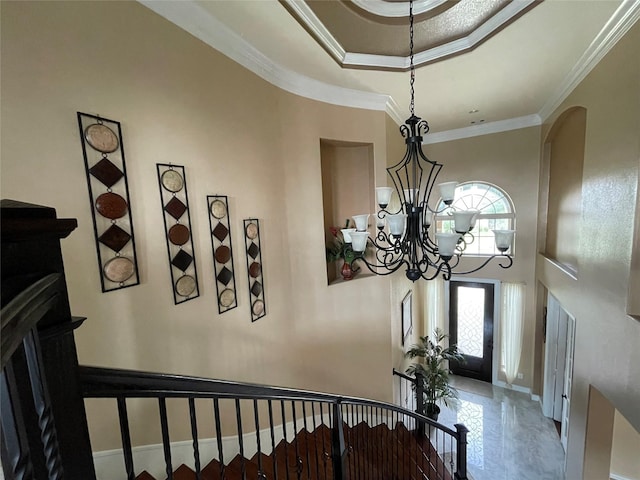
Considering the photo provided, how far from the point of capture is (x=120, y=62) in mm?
1525

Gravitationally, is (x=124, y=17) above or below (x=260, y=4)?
below

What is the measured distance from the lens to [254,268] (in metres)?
2.42

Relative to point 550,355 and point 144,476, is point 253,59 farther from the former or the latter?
point 550,355

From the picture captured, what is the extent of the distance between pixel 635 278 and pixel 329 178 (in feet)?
9.92

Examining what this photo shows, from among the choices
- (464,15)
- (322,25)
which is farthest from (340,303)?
(464,15)

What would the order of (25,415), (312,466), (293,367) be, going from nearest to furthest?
(25,415), (312,466), (293,367)

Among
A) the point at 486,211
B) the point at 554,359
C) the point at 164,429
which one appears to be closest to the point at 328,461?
the point at 164,429

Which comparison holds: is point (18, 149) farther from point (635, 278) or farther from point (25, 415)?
point (635, 278)

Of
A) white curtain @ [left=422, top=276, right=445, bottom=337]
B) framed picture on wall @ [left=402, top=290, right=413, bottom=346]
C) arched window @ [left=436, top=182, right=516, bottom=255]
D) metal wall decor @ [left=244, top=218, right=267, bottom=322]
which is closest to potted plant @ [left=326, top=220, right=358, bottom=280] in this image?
metal wall decor @ [left=244, top=218, right=267, bottom=322]

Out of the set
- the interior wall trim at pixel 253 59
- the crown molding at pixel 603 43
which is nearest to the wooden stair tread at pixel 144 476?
the interior wall trim at pixel 253 59

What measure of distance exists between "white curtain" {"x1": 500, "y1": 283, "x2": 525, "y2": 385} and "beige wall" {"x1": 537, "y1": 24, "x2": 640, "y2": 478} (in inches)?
77.6

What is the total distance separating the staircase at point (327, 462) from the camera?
1.72m

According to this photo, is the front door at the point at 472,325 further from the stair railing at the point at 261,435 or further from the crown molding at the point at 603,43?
the crown molding at the point at 603,43

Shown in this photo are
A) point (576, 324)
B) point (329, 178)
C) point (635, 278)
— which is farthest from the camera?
point (329, 178)
